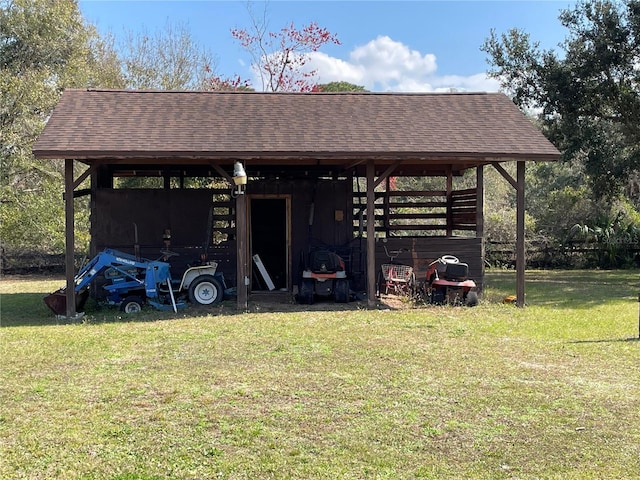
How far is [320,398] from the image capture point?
4.68 m

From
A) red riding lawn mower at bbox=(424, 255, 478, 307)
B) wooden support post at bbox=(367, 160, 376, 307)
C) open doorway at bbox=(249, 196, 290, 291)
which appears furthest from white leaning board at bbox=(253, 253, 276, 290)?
red riding lawn mower at bbox=(424, 255, 478, 307)

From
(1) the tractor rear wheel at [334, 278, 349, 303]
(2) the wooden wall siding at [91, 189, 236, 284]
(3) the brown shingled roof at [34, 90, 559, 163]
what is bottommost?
(1) the tractor rear wheel at [334, 278, 349, 303]

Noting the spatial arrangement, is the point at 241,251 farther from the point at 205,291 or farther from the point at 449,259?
the point at 449,259

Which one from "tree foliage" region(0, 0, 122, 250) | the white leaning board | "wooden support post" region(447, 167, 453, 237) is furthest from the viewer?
"tree foliage" region(0, 0, 122, 250)

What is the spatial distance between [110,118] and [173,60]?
36.3 ft

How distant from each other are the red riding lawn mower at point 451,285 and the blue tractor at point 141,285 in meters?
3.35

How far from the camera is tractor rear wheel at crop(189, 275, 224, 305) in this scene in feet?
31.3

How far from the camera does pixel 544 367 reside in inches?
223

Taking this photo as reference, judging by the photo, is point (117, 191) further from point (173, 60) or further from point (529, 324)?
point (173, 60)

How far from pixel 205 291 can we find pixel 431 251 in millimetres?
3858

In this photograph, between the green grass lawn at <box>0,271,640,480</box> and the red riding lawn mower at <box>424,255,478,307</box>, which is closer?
the green grass lawn at <box>0,271,640,480</box>

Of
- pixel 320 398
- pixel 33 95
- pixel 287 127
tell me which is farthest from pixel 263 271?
pixel 33 95

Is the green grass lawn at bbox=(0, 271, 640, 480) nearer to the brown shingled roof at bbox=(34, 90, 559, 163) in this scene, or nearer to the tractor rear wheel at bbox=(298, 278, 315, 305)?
the tractor rear wheel at bbox=(298, 278, 315, 305)

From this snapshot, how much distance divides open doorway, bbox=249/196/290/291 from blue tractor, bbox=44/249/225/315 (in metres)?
2.14
